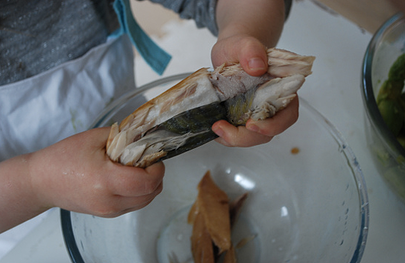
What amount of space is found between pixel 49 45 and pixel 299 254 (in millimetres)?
557

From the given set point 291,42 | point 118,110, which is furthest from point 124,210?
point 291,42

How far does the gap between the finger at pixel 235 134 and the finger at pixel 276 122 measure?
21 millimetres

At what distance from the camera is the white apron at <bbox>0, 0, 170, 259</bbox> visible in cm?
61

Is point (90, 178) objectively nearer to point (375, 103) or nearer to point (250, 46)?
point (250, 46)

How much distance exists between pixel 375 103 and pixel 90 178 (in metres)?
0.41

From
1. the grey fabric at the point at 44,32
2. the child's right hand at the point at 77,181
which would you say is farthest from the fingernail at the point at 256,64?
the grey fabric at the point at 44,32

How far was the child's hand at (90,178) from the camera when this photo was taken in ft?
1.28

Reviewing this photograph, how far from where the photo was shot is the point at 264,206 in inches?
22.8

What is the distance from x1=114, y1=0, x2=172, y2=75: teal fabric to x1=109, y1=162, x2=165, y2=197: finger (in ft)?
1.28

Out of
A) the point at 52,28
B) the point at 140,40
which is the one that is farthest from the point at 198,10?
the point at 52,28

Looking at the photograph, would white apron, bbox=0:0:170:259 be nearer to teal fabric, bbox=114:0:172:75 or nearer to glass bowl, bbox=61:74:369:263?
teal fabric, bbox=114:0:172:75

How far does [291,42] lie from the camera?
81cm

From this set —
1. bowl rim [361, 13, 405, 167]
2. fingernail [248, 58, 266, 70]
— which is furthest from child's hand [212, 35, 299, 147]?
bowl rim [361, 13, 405, 167]

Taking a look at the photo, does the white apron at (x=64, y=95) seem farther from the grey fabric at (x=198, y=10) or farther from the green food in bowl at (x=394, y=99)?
the green food in bowl at (x=394, y=99)
